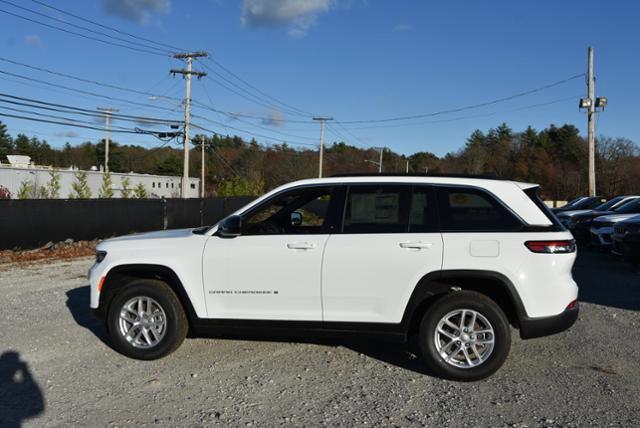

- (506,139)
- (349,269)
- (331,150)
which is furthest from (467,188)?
(331,150)

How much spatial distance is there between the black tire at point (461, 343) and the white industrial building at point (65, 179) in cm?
2898

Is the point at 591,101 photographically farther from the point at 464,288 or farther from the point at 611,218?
the point at 464,288

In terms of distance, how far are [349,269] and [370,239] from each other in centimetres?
33

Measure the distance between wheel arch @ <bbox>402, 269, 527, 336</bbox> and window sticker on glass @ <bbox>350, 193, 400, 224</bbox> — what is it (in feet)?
2.14

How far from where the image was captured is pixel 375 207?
4.95 metres

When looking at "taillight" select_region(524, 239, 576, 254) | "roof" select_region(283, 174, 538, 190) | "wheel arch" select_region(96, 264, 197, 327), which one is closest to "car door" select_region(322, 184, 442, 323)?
"roof" select_region(283, 174, 538, 190)

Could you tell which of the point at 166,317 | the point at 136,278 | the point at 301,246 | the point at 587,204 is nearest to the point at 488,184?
the point at 301,246

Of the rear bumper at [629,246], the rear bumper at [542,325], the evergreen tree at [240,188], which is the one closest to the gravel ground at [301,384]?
the rear bumper at [542,325]

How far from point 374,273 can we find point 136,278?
8.03ft

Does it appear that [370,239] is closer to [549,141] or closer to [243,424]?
[243,424]

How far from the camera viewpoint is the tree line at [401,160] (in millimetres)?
64500

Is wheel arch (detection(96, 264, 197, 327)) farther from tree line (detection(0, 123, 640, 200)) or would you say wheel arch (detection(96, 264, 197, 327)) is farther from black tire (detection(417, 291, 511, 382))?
tree line (detection(0, 123, 640, 200))

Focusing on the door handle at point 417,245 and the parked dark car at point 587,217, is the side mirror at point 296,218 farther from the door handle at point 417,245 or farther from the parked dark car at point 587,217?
the parked dark car at point 587,217

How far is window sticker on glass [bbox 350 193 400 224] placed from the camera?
4.86 m
